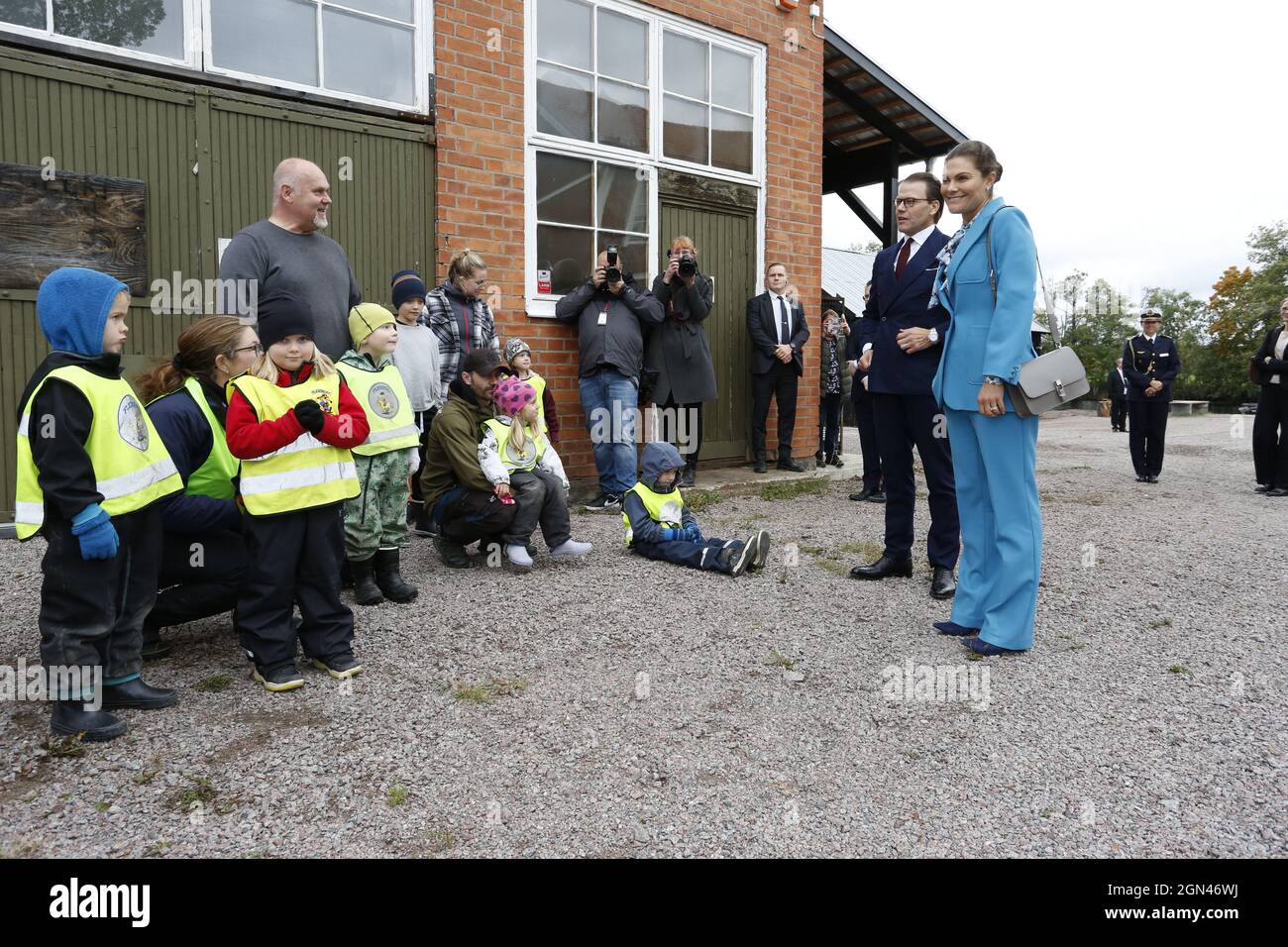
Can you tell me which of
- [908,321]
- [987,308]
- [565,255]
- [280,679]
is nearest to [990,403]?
[987,308]

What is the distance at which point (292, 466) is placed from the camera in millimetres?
3223

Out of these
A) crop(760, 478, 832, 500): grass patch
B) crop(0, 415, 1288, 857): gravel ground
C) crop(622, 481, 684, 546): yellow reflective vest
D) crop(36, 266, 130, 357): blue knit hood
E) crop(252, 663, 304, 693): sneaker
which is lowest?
crop(0, 415, 1288, 857): gravel ground

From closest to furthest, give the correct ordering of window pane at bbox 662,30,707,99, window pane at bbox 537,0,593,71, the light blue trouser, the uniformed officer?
the light blue trouser
window pane at bbox 537,0,593,71
window pane at bbox 662,30,707,99
the uniformed officer

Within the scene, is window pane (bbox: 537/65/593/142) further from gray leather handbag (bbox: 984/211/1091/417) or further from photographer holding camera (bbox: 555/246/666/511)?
gray leather handbag (bbox: 984/211/1091/417)

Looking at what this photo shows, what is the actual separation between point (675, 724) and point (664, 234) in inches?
243

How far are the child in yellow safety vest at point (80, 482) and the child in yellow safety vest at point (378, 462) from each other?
131 centimetres

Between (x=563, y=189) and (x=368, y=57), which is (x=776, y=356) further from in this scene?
(x=368, y=57)

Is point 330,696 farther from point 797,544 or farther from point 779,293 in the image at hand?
point 779,293

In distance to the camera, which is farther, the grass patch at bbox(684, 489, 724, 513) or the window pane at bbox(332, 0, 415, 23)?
the grass patch at bbox(684, 489, 724, 513)

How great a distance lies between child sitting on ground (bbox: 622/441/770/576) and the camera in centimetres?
495

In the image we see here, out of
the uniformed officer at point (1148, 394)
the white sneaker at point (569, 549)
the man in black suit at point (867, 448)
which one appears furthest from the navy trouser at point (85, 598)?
the uniformed officer at point (1148, 394)

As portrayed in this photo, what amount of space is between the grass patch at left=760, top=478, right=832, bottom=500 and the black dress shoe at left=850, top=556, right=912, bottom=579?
→ 2.81m

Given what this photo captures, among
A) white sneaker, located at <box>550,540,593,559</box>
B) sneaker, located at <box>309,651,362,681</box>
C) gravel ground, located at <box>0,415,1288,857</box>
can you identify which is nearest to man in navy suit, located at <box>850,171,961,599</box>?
gravel ground, located at <box>0,415,1288,857</box>
